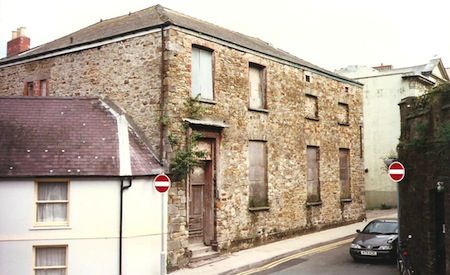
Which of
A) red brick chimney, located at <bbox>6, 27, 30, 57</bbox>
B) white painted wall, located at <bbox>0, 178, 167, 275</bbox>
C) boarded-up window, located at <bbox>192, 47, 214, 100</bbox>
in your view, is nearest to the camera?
white painted wall, located at <bbox>0, 178, 167, 275</bbox>

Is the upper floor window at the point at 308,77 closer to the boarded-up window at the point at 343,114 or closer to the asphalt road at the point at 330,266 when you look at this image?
the boarded-up window at the point at 343,114

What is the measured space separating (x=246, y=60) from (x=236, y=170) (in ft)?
14.2

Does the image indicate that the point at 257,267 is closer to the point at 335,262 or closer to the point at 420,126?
the point at 335,262

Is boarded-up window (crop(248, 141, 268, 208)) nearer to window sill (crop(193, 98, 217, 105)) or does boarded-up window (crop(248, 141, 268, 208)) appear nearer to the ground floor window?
window sill (crop(193, 98, 217, 105))

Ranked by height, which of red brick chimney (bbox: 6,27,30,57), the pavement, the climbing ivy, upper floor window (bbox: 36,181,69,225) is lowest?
the pavement

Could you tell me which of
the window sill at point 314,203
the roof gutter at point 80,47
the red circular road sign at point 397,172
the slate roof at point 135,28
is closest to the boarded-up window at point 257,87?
the slate roof at point 135,28

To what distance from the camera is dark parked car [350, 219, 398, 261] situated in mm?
15188

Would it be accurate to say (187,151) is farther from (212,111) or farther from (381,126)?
(381,126)

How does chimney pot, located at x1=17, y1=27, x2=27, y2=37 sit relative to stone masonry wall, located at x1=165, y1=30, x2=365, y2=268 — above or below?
above

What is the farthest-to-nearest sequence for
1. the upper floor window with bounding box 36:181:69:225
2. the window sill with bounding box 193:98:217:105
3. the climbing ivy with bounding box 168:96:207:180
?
the window sill with bounding box 193:98:217:105 < the climbing ivy with bounding box 168:96:207:180 < the upper floor window with bounding box 36:181:69:225

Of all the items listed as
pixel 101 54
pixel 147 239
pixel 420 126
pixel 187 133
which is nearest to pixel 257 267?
pixel 147 239

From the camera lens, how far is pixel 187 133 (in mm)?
15859

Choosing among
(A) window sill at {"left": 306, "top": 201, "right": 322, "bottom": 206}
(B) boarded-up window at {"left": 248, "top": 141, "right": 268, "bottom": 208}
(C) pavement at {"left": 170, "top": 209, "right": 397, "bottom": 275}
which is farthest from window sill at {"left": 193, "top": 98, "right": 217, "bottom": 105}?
(A) window sill at {"left": 306, "top": 201, "right": 322, "bottom": 206}

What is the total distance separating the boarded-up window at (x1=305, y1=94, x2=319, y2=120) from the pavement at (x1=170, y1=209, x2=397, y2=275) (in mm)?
5409
